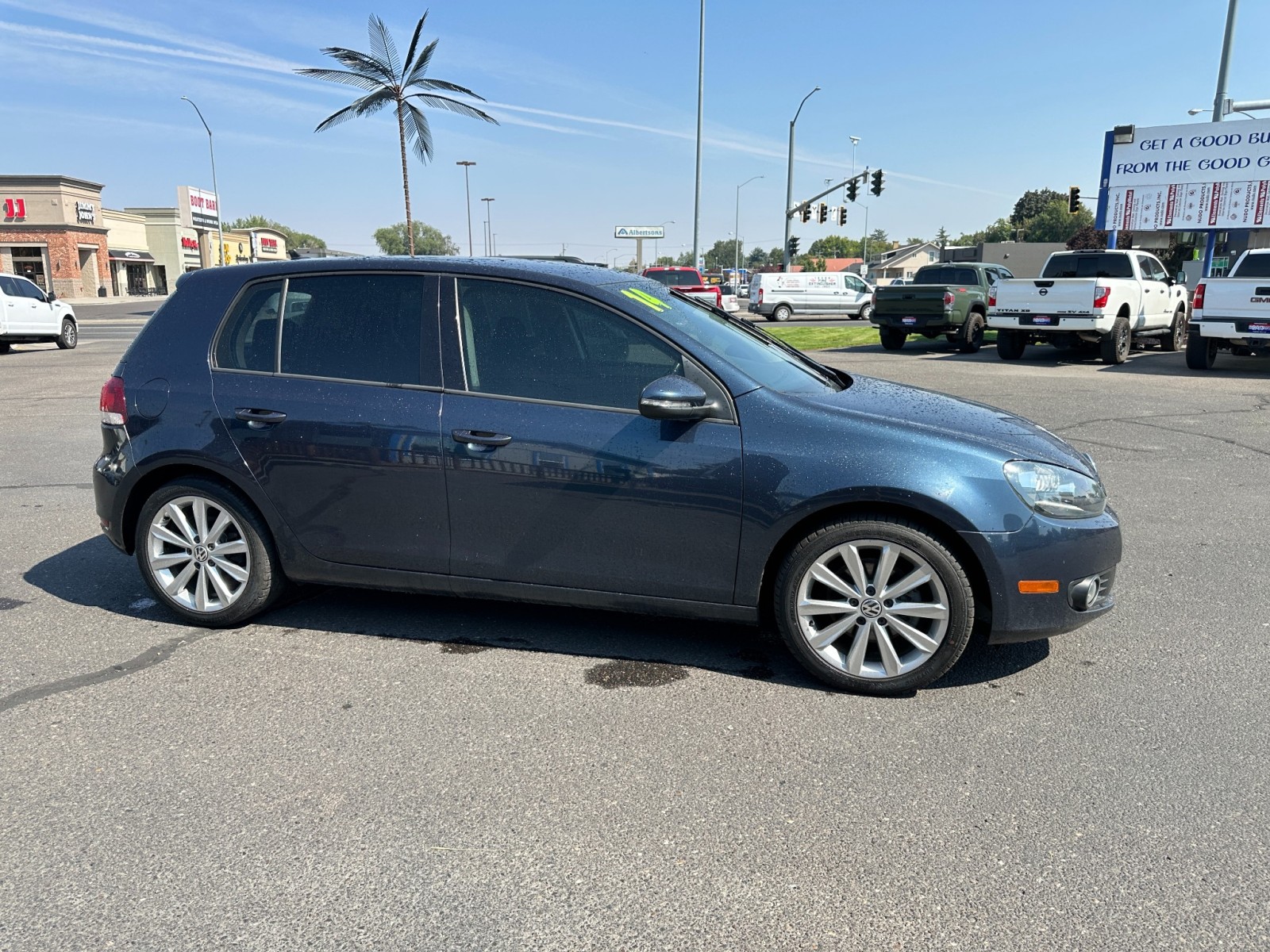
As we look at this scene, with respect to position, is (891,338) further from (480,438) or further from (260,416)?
(260,416)

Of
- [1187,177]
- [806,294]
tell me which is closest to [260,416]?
[1187,177]

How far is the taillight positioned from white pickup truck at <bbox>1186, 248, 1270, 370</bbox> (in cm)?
1527

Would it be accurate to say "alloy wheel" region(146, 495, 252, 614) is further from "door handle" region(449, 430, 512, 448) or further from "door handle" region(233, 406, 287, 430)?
"door handle" region(449, 430, 512, 448)

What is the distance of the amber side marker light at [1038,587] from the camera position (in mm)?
3467

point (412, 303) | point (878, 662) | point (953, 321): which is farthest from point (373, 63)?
point (878, 662)

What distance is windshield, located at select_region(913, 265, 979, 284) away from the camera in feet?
68.5

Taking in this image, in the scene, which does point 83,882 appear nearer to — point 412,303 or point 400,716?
point 400,716

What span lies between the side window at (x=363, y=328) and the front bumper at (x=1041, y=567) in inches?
93.7

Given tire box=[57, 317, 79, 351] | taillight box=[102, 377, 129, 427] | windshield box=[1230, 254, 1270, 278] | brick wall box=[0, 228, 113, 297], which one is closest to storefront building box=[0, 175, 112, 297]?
brick wall box=[0, 228, 113, 297]

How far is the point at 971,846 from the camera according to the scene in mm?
2656

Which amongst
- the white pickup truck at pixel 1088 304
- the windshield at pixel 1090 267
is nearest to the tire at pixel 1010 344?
the white pickup truck at pixel 1088 304

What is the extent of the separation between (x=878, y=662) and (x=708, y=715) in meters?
0.73

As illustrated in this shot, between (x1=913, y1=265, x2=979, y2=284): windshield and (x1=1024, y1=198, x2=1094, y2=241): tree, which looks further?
(x1=1024, y1=198, x2=1094, y2=241): tree

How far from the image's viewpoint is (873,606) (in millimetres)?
3551
